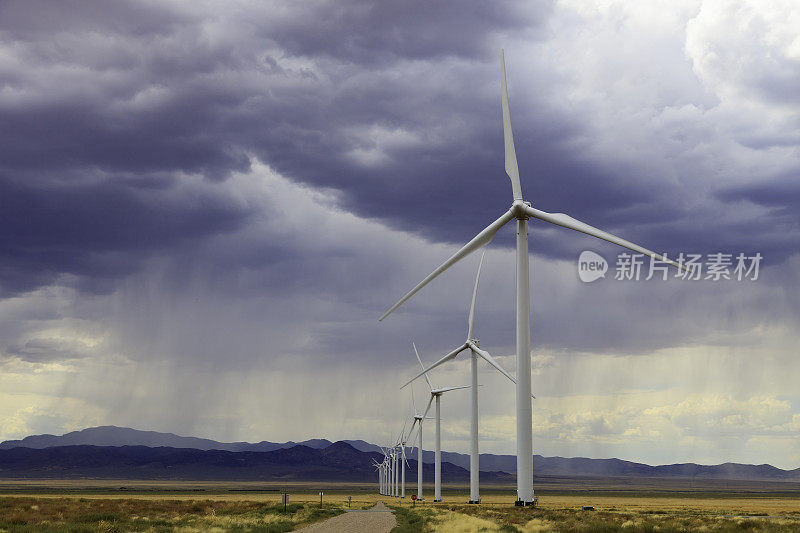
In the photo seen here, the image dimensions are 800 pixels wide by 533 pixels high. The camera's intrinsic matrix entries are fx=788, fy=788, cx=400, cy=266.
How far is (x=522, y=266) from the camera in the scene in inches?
2256

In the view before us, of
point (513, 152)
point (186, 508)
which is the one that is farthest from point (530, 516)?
point (186, 508)

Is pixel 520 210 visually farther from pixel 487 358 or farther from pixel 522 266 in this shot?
pixel 487 358

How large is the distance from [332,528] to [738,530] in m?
24.0

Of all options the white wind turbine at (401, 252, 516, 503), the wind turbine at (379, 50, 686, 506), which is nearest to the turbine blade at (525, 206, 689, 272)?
the wind turbine at (379, 50, 686, 506)

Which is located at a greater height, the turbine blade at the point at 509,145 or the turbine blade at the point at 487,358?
the turbine blade at the point at 509,145

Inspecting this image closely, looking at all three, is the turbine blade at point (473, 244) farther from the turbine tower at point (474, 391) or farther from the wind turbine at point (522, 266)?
the turbine tower at point (474, 391)

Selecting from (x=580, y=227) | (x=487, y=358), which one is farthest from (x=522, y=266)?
(x=487, y=358)

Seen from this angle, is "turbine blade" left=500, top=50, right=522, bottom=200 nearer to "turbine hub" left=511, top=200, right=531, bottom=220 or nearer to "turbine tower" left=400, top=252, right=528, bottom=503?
"turbine hub" left=511, top=200, right=531, bottom=220

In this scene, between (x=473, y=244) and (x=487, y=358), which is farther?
(x=487, y=358)

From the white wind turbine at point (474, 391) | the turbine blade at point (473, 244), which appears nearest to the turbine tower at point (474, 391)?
the white wind turbine at point (474, 391)

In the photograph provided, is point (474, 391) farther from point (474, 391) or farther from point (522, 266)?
point (522, 266)

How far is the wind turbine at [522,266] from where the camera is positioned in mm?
54312

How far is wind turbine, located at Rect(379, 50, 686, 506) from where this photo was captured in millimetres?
54312

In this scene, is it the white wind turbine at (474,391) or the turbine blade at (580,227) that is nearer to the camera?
the turbine blade at (580,227)
